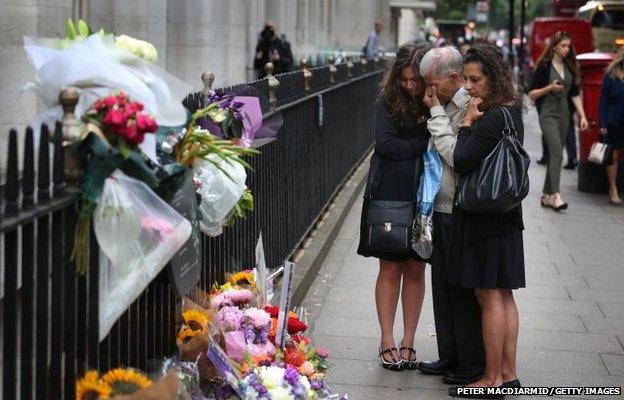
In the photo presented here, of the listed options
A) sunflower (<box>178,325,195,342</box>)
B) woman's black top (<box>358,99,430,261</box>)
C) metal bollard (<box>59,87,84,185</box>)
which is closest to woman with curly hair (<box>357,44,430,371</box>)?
woman's black top (<box>358,99,430,261</box>)

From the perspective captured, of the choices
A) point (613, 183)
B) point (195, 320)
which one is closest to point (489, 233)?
point (195, 320)

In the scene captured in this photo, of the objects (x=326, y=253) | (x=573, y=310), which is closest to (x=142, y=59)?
(x=573, y=310)

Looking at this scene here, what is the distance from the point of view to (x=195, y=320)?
5246mm

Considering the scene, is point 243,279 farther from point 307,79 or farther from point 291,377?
point 307,79

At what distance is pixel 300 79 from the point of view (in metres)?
9.77

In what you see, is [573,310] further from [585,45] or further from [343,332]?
[585,45]

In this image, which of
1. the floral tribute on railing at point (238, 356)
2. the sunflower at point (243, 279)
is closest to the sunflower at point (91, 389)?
the floral tribute on railing at point (238, 356)

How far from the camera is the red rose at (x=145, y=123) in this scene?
3.81 meters

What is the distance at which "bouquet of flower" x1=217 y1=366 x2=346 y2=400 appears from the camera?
4922 mm

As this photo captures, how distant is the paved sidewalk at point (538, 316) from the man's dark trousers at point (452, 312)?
0.70 ft

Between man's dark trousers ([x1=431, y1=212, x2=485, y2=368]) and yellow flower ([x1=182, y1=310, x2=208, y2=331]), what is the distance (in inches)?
67.1

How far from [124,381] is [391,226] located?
2.89m

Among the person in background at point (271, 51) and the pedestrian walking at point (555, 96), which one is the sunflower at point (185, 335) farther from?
the person in background at point (271, 51)

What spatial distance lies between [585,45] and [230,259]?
35.7 m
